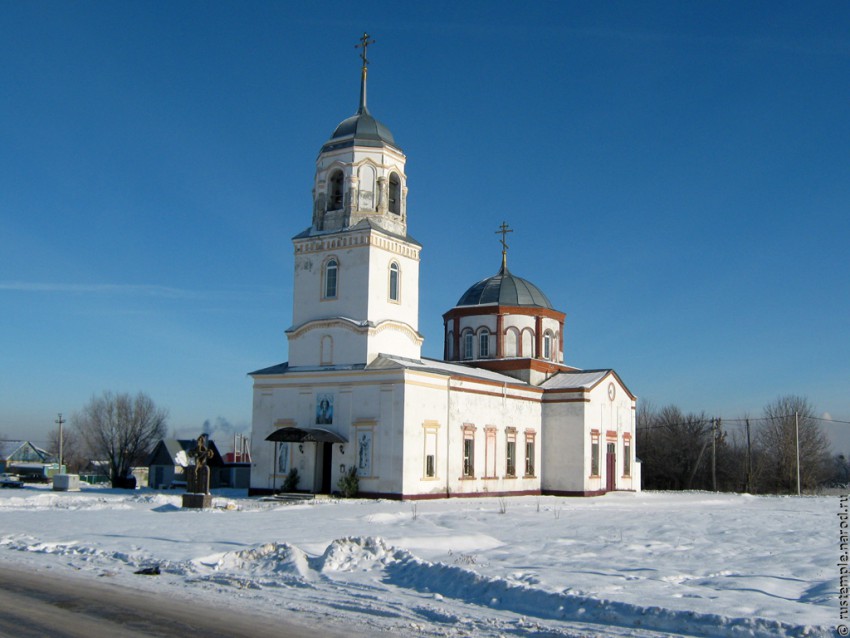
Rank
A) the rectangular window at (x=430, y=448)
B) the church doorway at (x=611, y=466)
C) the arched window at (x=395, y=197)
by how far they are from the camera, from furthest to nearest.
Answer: the church doorway at (x=611, y=466) → the arched window at (x=395, y=197) → the rectangular window at (x=430, y=448)

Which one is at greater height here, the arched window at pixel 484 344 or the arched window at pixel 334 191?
the arched window at pixel 334 191

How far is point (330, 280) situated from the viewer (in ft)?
114

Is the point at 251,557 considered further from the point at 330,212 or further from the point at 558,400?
the point at 558,400

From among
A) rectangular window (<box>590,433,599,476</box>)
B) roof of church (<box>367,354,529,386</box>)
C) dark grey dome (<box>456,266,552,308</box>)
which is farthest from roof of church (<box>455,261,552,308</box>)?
rectangular window (<box>590,433,599,476</box>)

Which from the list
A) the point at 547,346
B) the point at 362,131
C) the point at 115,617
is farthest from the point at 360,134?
the point at 115,617

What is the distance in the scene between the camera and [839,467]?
85938 millimetres

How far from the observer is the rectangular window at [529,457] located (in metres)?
40.0

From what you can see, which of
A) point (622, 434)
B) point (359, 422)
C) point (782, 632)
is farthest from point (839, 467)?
point (782, 632)

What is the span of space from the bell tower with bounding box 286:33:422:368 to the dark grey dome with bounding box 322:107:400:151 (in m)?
0.04

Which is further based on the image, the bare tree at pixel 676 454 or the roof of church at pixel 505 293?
the bare tree at pixel 676 454

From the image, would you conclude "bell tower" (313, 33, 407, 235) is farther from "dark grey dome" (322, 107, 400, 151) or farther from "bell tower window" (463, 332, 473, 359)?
"bell tower window" (463, 332, 473, 359)

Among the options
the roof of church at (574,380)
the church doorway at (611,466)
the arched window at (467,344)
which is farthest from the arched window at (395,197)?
the church doorway at (611,466)

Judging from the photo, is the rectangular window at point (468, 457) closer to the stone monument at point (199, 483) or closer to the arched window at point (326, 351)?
the arched window at point (326, 351)

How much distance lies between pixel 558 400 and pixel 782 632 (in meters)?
32.0
